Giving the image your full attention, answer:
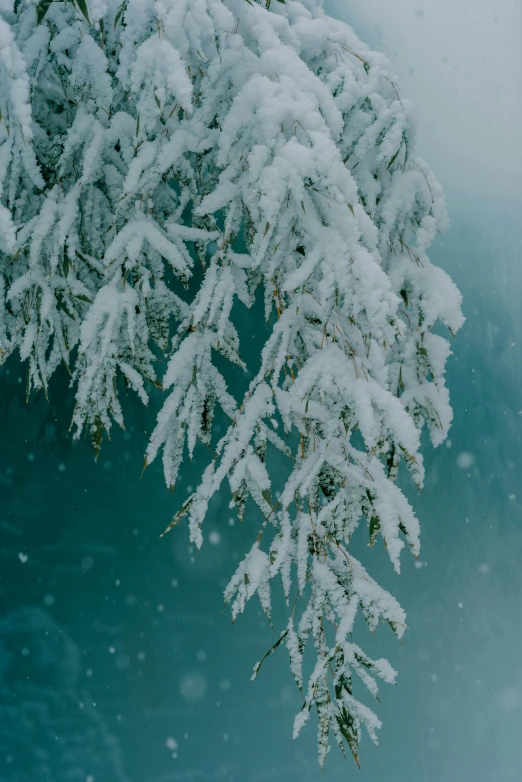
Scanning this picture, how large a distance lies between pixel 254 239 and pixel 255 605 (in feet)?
3.83

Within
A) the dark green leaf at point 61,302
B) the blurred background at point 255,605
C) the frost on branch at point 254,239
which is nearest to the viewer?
the frost on branch at point 254,239

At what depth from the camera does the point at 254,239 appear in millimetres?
1220

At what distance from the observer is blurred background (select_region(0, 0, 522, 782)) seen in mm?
1862

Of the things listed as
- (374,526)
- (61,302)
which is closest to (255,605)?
(374,526)

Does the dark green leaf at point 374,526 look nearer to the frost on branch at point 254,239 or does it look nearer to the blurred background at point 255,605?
the frost on branch at point 254,239

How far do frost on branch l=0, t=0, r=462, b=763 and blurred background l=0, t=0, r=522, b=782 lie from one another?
513 mm

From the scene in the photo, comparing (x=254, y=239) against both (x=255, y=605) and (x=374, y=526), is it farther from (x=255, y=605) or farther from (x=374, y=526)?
(x=255, y=605)

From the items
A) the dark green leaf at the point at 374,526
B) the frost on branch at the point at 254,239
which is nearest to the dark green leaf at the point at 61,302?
the frost on branch at the point at 254,239

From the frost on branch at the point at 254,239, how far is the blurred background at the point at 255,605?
0.51 m

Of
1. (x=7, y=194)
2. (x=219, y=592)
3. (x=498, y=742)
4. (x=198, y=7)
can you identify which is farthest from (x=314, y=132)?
(x=498, y=742)

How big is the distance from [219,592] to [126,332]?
0.93m

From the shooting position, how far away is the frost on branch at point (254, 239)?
1.10m

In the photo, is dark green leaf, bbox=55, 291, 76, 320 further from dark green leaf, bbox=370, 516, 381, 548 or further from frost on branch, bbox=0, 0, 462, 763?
dark green leaf, bbox=370, 516, 381, 548

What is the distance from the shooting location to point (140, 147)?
1221 millimetres
